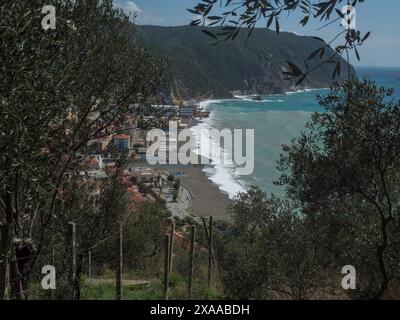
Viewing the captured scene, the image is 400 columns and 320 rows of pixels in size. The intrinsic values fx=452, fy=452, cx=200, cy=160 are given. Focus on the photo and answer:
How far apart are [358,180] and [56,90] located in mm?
5028

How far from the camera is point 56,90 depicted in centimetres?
435

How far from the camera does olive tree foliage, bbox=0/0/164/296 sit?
3531mm

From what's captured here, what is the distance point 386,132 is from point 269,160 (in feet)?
154

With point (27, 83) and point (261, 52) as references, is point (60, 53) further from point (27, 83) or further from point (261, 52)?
point (261, 52)

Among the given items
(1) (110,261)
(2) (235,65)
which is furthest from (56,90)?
(2) (235,65)

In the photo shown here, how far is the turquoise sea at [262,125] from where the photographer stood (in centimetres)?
4459

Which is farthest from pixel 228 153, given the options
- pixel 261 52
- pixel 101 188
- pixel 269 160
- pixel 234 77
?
pixel 261 52

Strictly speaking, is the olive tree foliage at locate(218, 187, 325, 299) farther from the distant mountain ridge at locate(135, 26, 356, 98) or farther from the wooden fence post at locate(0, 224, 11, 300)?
the distant mountain ridge at locate(135, 26, 356, 98)

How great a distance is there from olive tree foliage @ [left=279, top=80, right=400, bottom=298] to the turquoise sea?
119 cm

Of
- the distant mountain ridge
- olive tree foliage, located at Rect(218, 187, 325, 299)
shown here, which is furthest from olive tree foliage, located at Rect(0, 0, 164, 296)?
the distant mountain ridge

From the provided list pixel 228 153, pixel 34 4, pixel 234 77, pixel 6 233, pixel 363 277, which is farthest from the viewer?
pixel 234 77

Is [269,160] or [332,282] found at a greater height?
[269,160]

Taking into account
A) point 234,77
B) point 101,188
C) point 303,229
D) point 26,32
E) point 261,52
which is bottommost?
point 303,229

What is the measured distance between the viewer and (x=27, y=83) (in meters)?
3.74
